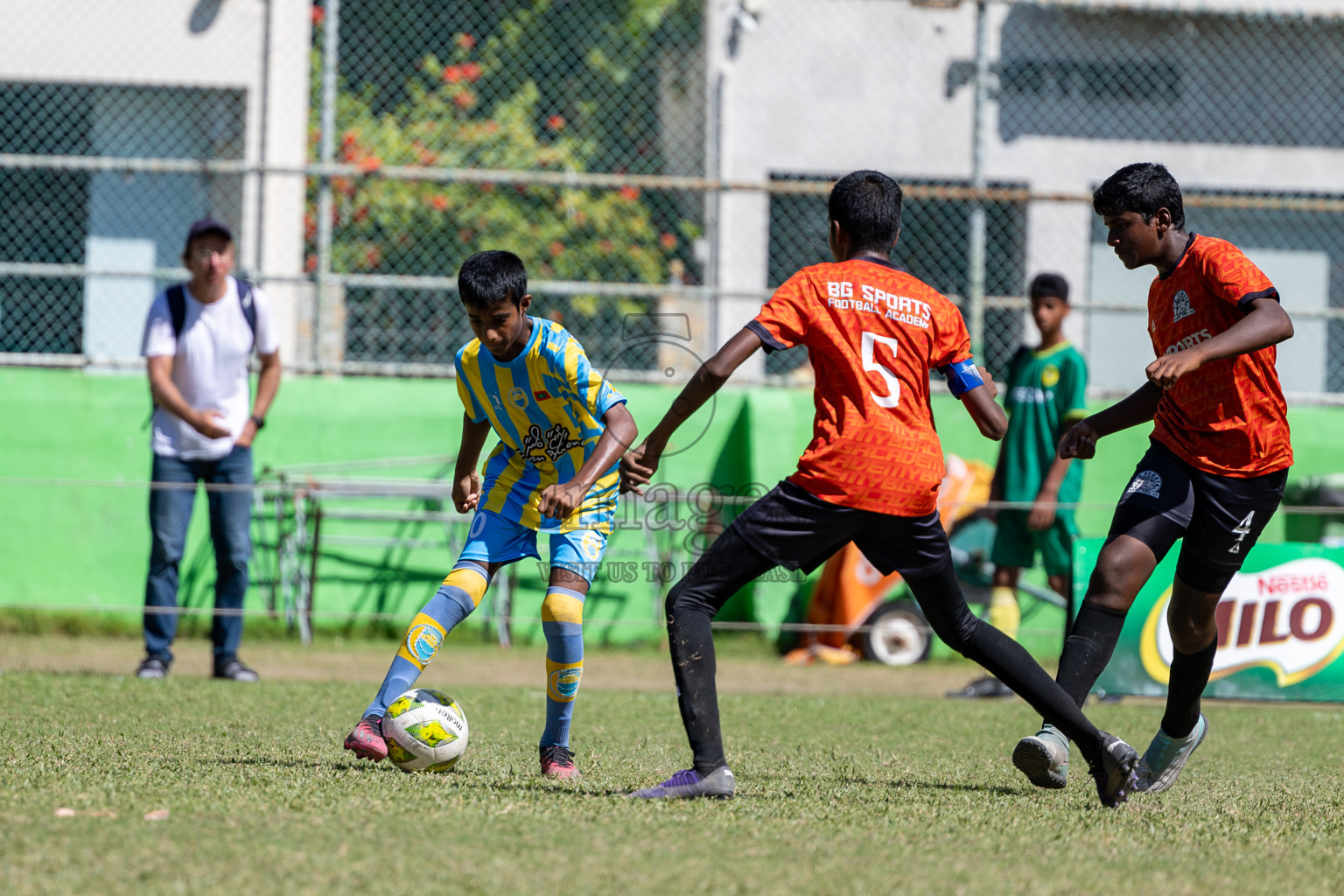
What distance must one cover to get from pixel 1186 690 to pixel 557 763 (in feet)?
6.75

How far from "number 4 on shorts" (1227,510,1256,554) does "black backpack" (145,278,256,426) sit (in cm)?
517

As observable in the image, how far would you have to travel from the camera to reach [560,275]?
549 inches

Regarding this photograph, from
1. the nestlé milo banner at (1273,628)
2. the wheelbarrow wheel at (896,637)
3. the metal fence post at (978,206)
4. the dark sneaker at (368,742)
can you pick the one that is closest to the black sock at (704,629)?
the dark sneaker at (368,742)

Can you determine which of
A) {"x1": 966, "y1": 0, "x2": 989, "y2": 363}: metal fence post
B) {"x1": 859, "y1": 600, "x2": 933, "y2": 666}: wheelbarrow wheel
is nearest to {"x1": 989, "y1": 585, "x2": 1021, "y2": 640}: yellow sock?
{"x1": 859, "y1": 600, "x2": 933, "y2": 666}: wheelbarrow wheel

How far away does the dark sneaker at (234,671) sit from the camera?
745 cm

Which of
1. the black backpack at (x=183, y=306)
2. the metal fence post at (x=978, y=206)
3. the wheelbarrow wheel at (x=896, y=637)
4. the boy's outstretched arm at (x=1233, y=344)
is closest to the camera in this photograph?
the boy's outstretched arm at (x=1233, y=344)

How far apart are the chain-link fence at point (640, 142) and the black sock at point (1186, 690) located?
6319mm

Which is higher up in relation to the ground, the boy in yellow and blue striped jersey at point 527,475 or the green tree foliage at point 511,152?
the green tree foliage at point 511,152

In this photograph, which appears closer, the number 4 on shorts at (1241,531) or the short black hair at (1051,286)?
the number 4 on shorts at (1241,531)

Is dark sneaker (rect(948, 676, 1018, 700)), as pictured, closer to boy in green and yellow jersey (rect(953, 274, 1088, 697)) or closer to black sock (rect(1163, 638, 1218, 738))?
boy in green and yellow jersey (rect(953, 274, 1088, 697))

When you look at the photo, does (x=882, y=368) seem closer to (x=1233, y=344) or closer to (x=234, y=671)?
(x=1233, y=344)

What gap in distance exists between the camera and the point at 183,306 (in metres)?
7.63

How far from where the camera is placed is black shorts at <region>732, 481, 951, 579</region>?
13.2 feet

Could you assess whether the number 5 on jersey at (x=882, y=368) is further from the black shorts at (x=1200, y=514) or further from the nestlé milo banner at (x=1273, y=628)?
the nestlé milo banner at (x=1273, y=628)
